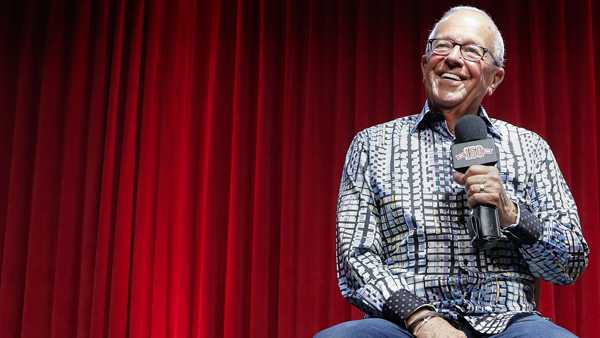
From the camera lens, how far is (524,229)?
4.91ft

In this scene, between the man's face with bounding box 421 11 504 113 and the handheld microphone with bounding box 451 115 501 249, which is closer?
the handheld microphone with bounding box 451 115 501 249

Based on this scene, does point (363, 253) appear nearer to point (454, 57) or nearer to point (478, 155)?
point (478, 155)

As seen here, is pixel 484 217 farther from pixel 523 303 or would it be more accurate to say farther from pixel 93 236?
pixel 93 236

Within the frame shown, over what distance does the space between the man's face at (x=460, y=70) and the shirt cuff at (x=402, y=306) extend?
465 mm

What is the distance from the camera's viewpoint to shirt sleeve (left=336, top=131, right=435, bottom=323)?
57.8 inches

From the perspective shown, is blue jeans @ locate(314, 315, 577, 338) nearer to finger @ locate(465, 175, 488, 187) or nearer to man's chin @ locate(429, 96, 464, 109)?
finger @ locate(465, 175, 488, 187)

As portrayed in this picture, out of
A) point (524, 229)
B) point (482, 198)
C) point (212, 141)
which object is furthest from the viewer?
point (212, 141)

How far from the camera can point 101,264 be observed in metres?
2.90

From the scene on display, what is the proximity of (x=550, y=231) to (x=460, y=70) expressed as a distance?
1.32ft

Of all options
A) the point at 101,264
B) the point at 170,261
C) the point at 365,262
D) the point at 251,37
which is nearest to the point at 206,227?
the point at 170,261

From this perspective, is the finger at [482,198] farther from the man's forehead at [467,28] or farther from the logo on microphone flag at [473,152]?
the man's forehead at [467,28]

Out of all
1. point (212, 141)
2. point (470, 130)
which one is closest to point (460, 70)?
point (470, 130)

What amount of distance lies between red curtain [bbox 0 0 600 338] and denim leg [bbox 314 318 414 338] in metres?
1.41

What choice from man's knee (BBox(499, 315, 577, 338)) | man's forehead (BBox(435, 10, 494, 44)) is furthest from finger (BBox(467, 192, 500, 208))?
man's forehead (BBox(435, 10, 494, 44))
